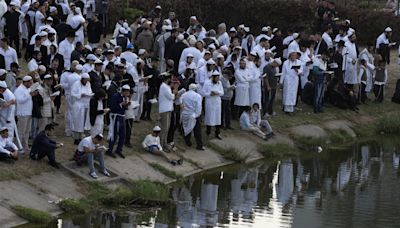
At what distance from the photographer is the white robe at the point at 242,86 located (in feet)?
94.8

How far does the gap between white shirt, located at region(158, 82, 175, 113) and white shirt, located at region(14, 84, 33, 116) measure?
145 inches

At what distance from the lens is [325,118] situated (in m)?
32.8

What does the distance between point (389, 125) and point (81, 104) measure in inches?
477

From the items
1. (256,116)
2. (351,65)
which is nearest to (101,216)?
(256,116)

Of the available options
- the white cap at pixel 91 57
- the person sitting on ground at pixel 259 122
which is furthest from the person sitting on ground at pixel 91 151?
the person sitting on ground at pixel 259 122

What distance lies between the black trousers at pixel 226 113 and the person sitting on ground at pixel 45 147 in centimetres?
686

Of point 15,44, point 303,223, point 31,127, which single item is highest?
point 15,44

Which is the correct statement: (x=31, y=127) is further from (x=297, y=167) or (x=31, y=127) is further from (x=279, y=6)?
(x=279, y=6)

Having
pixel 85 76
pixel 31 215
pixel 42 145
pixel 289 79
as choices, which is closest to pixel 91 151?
pixel 42 145

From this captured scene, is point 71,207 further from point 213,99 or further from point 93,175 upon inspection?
point 213,99

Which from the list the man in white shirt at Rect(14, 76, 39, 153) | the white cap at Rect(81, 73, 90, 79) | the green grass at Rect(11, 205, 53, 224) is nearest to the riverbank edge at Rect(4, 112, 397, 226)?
the white cap at Rect(81, 73, 90, 79)

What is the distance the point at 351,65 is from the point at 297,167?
672 centimetres

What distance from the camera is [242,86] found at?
2889 centimetres

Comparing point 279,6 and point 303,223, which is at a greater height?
point 279,6
